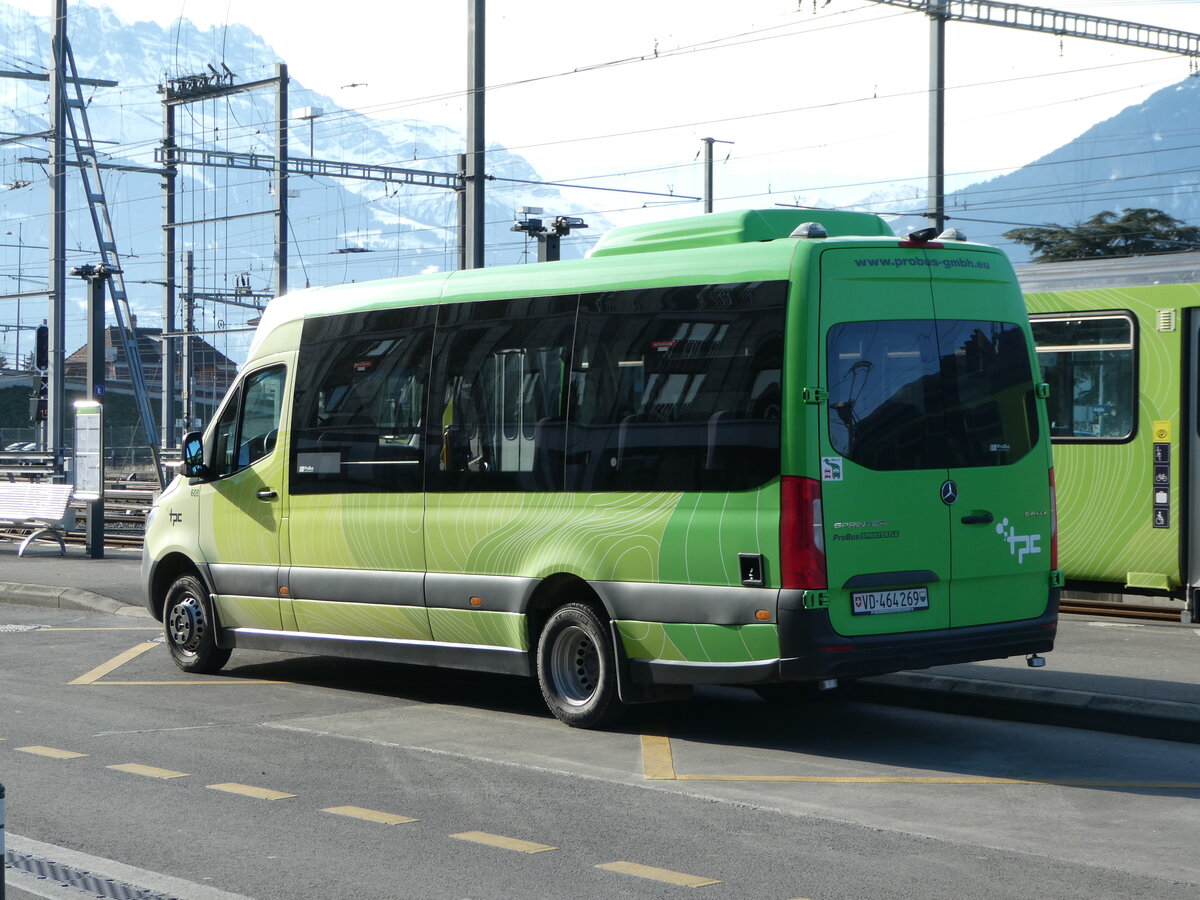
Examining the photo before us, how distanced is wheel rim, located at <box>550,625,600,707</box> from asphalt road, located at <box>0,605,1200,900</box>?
229mm

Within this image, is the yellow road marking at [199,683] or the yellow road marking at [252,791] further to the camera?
the yellow road marking at [199,683]

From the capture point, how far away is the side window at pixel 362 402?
10.3 m

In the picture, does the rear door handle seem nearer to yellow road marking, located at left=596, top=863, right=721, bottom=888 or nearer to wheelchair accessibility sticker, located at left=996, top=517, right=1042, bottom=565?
wheelchair accessibility sticker, located at left=996, top=517, right=1042, bottom=565

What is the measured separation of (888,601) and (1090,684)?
213cm

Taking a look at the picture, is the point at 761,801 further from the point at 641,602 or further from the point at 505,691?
the point at 505,691

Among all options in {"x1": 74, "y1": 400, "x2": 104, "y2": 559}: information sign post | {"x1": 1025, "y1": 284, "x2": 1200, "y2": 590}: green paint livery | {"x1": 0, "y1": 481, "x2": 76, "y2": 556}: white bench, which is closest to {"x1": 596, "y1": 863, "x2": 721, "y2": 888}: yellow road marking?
{"x1": 1025, "y1": 284, "x2": 1200, "y2": 590}: green paint livery

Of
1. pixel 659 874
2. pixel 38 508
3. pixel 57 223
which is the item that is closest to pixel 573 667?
pixel 659 874

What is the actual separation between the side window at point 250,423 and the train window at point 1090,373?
21.6ft

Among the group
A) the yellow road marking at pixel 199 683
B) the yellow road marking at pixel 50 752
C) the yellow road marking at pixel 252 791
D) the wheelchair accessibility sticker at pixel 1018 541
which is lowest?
Answer: the yellow road marking at pixel 199 683

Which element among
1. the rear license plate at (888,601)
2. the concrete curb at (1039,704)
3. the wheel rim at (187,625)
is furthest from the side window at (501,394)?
the wheel rim at (187,625)

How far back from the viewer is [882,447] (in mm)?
8398

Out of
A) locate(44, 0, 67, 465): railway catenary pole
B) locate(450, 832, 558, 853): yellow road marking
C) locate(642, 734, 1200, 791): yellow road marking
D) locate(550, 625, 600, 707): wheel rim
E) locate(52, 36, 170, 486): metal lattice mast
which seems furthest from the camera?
locate(52, 36, 170, 486): metal lattice mast

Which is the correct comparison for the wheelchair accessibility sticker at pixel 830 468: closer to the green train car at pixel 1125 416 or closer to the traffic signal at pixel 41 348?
the green train car at pixel 1125 416

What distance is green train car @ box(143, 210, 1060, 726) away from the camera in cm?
827
